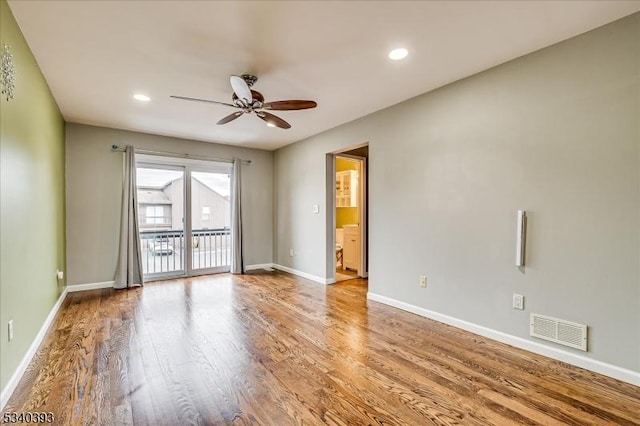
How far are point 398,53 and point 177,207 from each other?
15.0 ft

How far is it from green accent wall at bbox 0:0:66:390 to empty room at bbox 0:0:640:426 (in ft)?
0.09

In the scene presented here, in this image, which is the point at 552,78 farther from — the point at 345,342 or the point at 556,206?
the point at 345,342

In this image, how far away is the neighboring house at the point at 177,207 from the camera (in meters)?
5.21

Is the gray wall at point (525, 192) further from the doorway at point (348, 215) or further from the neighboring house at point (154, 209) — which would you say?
the neighboring house at point (154, 209)

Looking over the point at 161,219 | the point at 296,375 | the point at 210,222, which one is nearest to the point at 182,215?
the point at 161,219

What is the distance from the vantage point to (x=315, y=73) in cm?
293

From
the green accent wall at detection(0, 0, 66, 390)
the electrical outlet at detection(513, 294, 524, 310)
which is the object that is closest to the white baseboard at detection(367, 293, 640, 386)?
the electrical outlet at detection(513, 294, 524, 310)

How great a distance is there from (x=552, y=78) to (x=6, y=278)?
4.28m

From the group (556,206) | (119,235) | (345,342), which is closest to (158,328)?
(345,342)

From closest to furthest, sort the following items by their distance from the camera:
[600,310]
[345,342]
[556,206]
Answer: [600,310], [556,206], [345,342]

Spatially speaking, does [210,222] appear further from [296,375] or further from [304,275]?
[296,375]

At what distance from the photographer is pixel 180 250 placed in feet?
18.3

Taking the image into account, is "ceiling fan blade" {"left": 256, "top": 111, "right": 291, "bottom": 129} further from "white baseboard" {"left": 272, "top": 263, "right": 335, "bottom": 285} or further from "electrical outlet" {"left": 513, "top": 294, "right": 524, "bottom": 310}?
"electrical outlet" {"left": 513, "top": 294, "right": 524, "bottom": 310}

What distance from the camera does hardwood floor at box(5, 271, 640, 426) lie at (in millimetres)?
1790
